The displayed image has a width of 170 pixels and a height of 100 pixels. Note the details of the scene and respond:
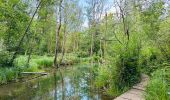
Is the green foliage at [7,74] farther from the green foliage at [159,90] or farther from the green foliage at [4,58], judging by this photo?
the green foliage at [159,90]

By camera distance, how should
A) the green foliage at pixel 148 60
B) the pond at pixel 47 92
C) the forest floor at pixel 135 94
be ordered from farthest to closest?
the green foliage at pixel 148 60 < the pond at pixel 47 92 < the forest floor at pixel 135 94

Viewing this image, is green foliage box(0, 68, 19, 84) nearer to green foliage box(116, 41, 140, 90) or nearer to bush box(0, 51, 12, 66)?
bush box(0, 51, 12, 66)

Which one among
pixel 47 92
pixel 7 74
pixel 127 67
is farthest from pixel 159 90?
pixel 7 74

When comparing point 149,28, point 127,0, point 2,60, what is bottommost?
point 2,60

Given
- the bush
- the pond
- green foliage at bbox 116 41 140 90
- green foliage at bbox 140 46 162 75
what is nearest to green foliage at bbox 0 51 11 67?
the bush

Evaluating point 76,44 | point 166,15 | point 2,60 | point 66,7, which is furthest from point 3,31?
point 76,44

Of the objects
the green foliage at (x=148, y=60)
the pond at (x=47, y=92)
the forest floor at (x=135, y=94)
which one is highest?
the green foliage at (x=148, y=60)

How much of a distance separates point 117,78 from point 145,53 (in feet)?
9.48

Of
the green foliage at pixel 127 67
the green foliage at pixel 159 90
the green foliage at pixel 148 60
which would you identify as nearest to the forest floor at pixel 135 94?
the green foliage at pixel 127 67

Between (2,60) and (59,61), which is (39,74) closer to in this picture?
(2,60)

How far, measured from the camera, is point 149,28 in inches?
488

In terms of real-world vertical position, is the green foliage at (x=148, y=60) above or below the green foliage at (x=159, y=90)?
above

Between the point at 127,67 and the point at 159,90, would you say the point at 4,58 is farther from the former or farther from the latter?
the point at 159,90

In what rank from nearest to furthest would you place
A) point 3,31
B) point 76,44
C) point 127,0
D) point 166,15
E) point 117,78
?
point 117,78 < point 166,15 < point 3,31 < point 127,0 < point 76,44
